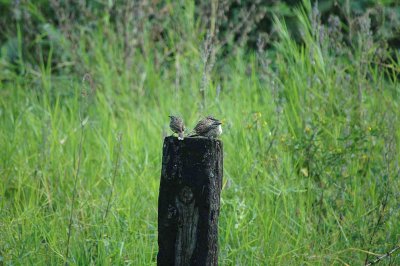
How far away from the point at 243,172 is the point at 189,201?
1.53m

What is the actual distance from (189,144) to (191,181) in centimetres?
18

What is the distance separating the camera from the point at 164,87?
274 inches

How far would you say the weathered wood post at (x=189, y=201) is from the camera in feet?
11.0

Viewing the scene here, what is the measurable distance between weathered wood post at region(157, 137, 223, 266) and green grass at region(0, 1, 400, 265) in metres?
0.69

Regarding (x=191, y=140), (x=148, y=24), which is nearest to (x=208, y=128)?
(x=191, y=140)

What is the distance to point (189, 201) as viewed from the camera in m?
3.40

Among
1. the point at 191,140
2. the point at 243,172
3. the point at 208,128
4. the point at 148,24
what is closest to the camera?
the point at 191,140

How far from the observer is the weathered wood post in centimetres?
336

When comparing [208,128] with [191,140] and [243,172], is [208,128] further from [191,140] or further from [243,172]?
[243,172]

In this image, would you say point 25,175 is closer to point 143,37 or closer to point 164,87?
point 164,87

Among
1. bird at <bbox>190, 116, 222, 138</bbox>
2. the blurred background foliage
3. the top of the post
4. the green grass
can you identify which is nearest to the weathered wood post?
the top of the post

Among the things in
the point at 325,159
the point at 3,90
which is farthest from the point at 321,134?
the point at 3,90

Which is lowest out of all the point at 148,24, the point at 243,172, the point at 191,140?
the point at 243,172

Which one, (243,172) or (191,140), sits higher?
(191,140)
